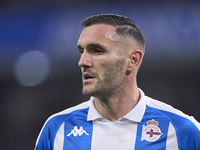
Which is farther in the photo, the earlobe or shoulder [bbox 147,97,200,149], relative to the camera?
the earlobe

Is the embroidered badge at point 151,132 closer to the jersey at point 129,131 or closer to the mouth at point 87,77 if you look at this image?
the jersey at point 129,131

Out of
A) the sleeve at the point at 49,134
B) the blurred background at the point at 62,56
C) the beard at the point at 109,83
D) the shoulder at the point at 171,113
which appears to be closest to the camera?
the beard at the point at 109,83

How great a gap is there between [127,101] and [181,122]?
0.34 metres

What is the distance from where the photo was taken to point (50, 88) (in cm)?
378

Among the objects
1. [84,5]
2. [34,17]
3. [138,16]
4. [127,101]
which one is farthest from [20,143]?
[127,101]

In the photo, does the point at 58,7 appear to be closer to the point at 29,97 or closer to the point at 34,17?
the point at 34,17

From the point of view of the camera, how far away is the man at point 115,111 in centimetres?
165

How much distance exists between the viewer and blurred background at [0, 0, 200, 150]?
3.51 metres

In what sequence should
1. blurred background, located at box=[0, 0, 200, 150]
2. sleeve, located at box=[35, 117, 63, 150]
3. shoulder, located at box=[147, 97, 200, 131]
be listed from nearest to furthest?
shoulder, located at box=[147, 97, 200, 131], sleeve, located at box=[35, 117, 63, 150], blurred background, located at box=[0, 0, 200, 150]

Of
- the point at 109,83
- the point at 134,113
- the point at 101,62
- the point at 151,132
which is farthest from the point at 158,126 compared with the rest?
the point at 101,62

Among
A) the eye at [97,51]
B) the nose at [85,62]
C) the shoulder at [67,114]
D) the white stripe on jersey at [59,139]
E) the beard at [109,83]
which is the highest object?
the eye at [97,51]

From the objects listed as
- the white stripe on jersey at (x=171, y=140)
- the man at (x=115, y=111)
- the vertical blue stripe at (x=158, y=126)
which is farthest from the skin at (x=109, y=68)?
the white stripe on jersey at (x=171, y=140)

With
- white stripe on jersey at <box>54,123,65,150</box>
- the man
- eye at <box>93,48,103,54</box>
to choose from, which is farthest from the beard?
white stripe on jersey at <box>54,123,65,150</box>

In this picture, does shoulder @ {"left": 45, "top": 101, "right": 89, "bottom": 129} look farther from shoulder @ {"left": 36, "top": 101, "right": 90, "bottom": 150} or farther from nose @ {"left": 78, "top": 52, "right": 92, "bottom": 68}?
nose @ {"left": 78, "top": 52, "right": 92, "bottom": 68}
